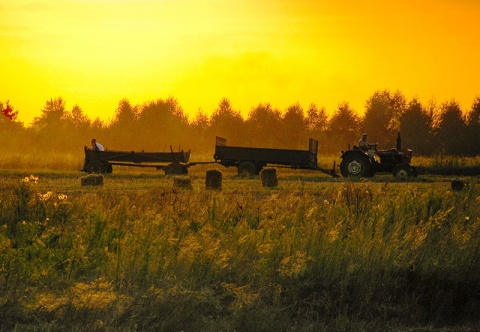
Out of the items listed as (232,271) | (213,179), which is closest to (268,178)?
(213,179)

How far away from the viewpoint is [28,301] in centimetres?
830

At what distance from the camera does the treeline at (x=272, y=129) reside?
73125 millimetres

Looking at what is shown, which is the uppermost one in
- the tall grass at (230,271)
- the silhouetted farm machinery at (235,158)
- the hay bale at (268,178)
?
the silhouetted farm machinery at (235,158)

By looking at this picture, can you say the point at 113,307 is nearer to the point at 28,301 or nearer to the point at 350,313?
the point at 28,301

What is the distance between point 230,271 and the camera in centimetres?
942

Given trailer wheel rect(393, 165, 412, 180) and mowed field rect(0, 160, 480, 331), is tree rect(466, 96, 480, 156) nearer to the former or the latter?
trailer wheel rect(393, 165, 412, 180)

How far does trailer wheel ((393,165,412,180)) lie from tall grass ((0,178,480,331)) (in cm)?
1911

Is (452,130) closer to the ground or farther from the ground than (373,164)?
farther from the ground

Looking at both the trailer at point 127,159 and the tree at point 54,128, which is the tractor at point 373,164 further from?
the tree at point 54,128

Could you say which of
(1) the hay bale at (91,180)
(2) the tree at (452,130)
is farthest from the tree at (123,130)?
Result: (1) the hay bale at (91,180)

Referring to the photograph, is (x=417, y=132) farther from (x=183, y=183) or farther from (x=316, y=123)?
(x=183, y=183)

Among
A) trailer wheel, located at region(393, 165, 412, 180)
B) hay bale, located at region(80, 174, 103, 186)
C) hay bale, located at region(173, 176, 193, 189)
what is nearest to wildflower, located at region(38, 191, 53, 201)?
hay bale, located at region(173, 176, 193, 189)

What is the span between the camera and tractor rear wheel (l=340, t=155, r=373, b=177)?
30.9 meters

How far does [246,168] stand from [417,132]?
43400 millimetres
